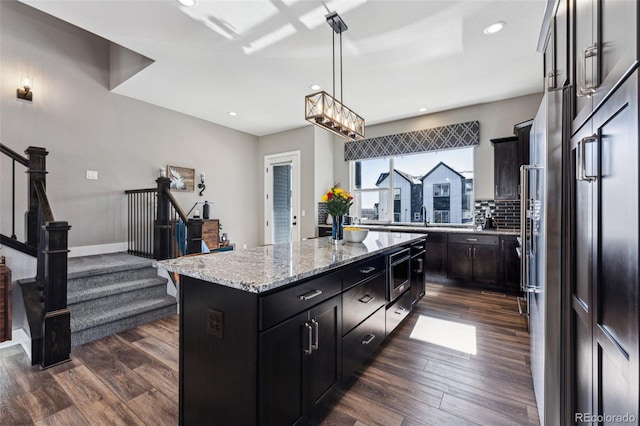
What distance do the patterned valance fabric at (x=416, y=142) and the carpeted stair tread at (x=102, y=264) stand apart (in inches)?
165

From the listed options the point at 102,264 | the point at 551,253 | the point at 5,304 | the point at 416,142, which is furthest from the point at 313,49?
the point at 5,304

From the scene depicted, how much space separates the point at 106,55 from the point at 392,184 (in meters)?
5.15

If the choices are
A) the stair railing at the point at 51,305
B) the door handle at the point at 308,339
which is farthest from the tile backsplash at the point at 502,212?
the stair railing at the point at 51,305

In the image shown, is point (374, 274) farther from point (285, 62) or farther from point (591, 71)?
point (285, 62)

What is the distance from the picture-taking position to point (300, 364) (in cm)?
140

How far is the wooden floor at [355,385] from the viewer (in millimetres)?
1650

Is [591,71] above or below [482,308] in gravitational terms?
above

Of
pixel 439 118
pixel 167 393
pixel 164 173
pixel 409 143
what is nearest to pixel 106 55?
pixel 164 173

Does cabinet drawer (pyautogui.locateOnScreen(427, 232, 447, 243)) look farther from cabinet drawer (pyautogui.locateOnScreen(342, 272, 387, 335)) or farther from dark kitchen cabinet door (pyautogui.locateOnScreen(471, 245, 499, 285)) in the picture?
cabinet drawer (pyautogui.locateOnScreen(342, 272, 387, 335))

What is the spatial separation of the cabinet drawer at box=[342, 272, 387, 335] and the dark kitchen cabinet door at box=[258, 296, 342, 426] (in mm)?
90

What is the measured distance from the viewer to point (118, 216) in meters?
4.25

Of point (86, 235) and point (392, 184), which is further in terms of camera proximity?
point (392, 184)

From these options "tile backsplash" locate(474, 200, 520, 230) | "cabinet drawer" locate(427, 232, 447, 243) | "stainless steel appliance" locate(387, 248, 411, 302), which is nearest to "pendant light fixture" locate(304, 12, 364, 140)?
"stainless steel appliance" locate(387, 248, 411, 302)

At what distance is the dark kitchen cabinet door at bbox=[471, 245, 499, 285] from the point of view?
13.0 feet
